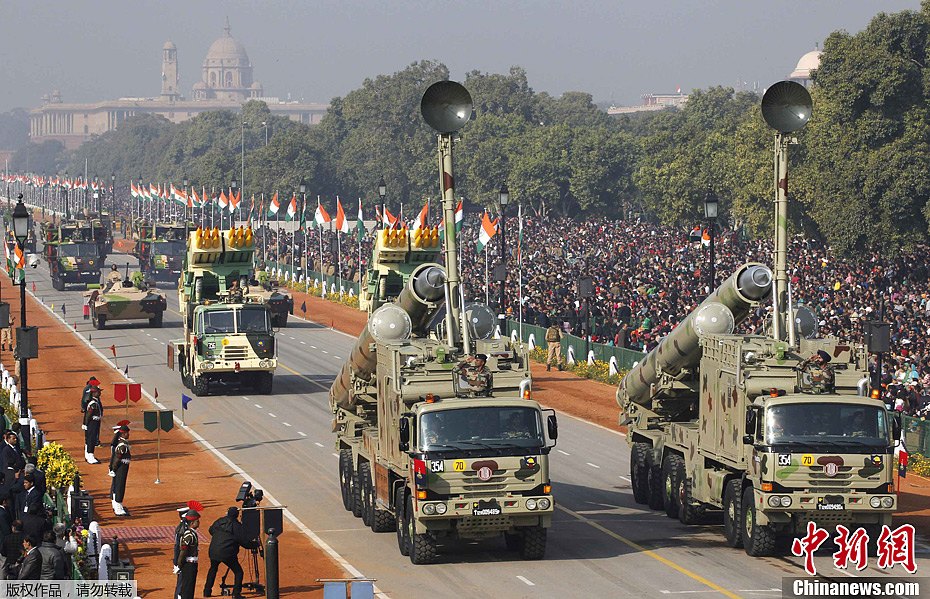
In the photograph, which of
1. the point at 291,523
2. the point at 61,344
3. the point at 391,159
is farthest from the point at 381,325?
the point at 391,159

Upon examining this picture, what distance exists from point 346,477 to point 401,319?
4805 millimetres

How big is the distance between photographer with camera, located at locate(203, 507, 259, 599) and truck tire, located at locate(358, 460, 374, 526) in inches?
199

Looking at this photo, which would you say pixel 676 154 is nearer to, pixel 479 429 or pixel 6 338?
pixel 6 338

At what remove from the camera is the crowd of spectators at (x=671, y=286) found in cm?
5158

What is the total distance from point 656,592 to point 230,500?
11700mm

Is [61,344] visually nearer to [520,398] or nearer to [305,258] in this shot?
[305,258]

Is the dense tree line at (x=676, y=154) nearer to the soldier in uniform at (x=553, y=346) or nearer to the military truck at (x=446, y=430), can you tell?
the military truck at (x=446, y=430)

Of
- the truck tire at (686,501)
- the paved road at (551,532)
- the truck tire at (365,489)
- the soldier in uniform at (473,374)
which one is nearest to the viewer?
the paved road at (551,532)

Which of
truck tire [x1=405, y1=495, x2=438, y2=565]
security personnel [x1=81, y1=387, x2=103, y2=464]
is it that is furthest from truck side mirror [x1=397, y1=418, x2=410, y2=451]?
security personnel [x1=81, y1=387, x2=103, y2=464]

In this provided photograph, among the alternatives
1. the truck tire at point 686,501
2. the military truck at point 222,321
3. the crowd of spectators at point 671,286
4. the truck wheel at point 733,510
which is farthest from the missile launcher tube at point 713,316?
the military truck at point 222,321

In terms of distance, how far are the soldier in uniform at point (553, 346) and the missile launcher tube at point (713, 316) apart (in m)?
24.8

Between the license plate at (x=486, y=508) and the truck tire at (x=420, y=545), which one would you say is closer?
the license plate at (x=486, y=508)

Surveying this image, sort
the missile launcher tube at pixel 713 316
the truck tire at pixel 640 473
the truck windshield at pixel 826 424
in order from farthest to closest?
the truck tire at pixel 640 473 < the missile launcher tube at pixel 713 316 < the truck windshield at pixel 826 424

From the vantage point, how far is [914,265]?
6881 cm
